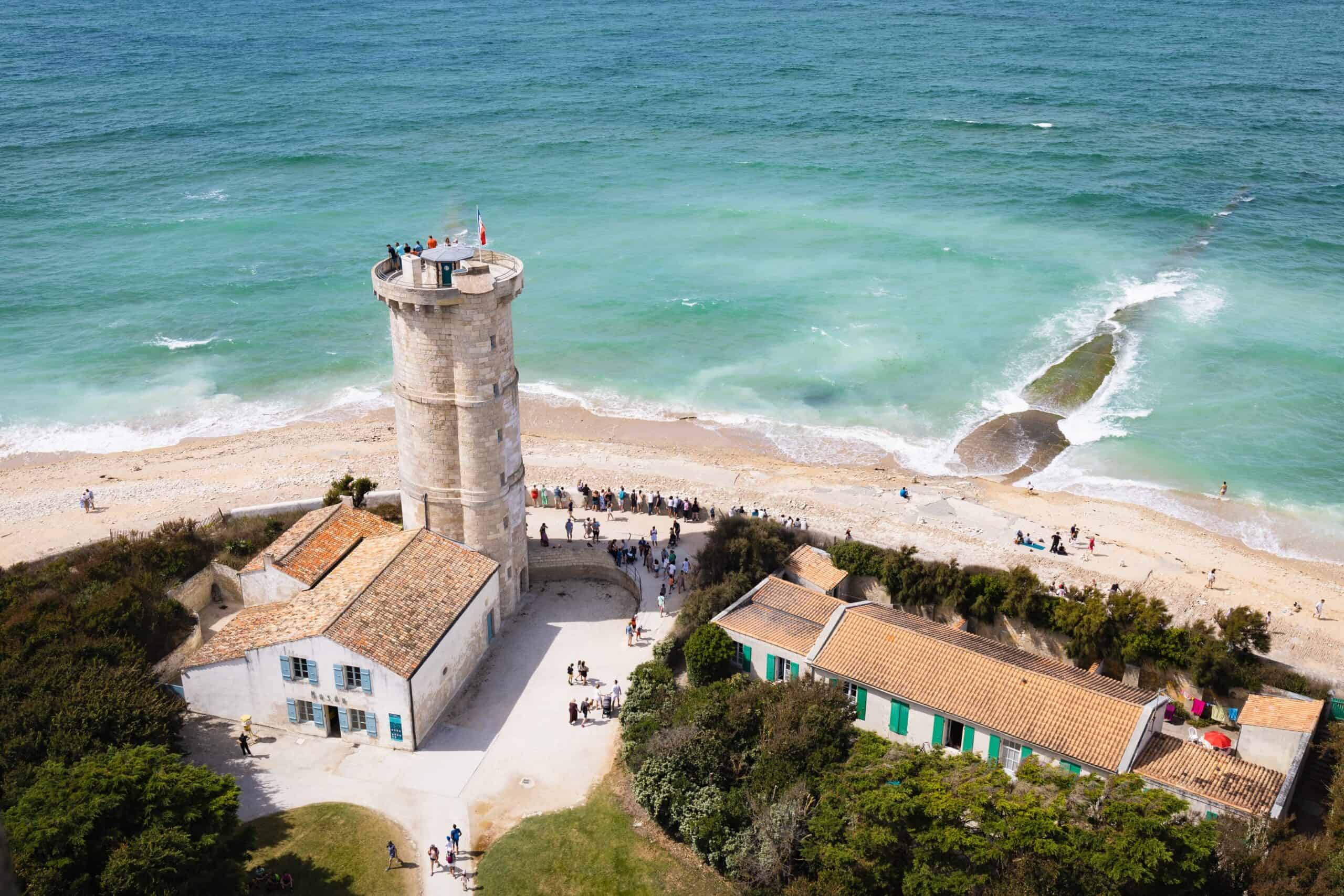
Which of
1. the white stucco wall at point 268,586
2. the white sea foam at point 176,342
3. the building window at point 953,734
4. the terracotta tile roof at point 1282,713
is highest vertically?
the white sea foam at point 176,342

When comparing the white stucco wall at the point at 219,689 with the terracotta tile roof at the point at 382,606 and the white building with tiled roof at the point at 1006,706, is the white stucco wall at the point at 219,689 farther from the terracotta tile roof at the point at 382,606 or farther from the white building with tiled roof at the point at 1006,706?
the white building with tiled roof at the point at 1006,706

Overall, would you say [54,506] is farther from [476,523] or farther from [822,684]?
[822,684]

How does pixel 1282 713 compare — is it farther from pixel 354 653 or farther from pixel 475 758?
pixel 354 653

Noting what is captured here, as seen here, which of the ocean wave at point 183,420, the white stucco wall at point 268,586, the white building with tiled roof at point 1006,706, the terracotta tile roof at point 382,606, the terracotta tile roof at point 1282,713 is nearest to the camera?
the white building with tiled roof at point 1006,706

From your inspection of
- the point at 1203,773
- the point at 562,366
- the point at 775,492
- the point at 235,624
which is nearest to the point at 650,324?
the point at 562,366

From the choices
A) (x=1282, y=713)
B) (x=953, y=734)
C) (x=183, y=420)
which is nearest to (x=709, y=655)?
(x=953, y=734)

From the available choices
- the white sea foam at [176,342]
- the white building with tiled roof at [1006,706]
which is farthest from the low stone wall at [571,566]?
the white sea foam at [176,342]

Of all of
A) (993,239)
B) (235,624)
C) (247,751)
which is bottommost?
(247,751)

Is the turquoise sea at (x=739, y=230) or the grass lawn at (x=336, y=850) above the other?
the turquoise sea at (x=739, y=230)
